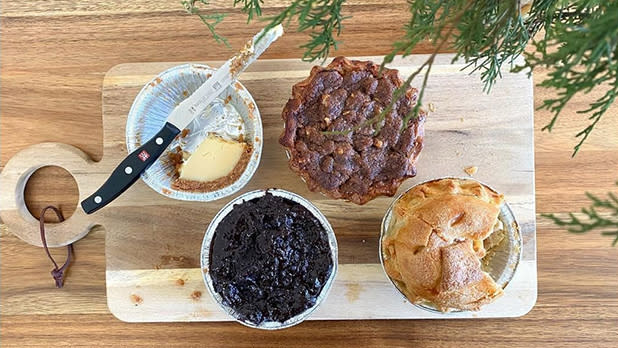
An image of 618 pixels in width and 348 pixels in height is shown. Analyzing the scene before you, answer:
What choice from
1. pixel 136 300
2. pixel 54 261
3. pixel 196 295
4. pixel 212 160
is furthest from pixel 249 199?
pixel 54 261

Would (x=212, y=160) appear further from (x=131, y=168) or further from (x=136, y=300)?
(x=136, y=300)

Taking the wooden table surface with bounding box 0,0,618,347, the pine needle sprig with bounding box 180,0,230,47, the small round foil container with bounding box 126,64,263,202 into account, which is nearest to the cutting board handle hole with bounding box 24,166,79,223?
the wooden table surface with bounding box 0,0,618,347

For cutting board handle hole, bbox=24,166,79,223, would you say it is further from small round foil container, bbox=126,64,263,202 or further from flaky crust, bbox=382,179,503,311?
flaky crust, bbox=382,179,503,311

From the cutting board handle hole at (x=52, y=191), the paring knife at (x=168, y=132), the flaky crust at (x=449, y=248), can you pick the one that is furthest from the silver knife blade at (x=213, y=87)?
the flaky crust at (x=449, y=248)

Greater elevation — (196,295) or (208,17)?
(208,17)

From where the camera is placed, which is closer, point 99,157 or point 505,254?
point 505,254

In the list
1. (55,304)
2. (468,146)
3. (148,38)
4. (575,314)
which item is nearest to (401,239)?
(468,146)

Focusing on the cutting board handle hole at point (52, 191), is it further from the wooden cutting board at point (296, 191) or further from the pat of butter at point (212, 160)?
the pat of butter at point (212, 160)

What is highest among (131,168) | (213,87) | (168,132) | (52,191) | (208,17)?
(208,17)
